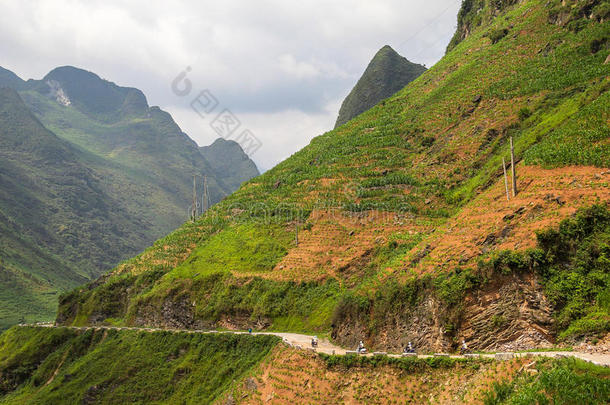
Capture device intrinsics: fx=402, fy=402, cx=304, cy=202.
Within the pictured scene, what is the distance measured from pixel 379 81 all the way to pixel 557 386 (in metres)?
133

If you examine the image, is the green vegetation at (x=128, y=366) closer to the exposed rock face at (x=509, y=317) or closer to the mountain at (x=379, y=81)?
the exposed rock face at (x=509, y=317)

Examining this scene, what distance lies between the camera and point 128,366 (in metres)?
41.4

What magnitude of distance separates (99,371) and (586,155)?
48.9m

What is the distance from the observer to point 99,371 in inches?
1704

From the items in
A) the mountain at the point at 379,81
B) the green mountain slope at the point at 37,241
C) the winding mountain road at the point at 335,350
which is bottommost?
the winding mountain road at the point at 335,350

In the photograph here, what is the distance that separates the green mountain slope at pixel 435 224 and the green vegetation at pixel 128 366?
14.1 feet

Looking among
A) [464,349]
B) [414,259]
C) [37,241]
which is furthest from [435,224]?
[37,241]

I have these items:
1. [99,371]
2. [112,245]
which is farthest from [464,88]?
[112,245]

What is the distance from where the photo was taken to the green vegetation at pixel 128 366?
114 feet

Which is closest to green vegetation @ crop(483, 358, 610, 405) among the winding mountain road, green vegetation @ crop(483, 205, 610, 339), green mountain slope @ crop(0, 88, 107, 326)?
the winding mountain road

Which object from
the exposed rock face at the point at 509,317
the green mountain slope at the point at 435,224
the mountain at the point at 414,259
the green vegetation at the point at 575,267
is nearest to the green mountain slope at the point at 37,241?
the mountain at the point at 414,259

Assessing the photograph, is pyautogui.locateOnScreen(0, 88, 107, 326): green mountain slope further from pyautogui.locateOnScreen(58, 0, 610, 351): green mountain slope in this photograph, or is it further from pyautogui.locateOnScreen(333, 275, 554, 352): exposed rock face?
pyautogui.locateOnScreen(333, 275, 554, 352): exposed rock face

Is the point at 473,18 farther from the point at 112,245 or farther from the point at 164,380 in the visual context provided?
the point at 112,245

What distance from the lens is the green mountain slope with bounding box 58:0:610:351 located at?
22.0 meters
